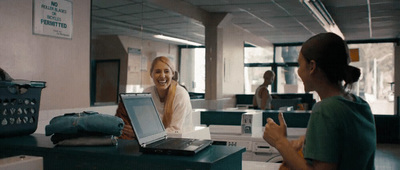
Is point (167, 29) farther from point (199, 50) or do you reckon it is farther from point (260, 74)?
point (260, 74)

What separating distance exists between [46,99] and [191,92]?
4074mm

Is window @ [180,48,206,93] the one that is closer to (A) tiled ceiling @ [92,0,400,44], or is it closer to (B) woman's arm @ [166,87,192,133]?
(A) tiled ceiling @ [92,0,400,44]

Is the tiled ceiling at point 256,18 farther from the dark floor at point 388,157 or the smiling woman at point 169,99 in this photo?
the dark floor at point 388,157

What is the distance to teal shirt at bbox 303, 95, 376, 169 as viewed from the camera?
4.49ft

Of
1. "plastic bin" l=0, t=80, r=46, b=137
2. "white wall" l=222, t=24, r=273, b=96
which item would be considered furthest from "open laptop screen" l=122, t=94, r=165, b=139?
"white wall" l=222, t=24, r=273, b=96

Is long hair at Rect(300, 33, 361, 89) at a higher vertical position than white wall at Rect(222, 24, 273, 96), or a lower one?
lower

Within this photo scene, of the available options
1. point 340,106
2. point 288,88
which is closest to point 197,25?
point 288,88

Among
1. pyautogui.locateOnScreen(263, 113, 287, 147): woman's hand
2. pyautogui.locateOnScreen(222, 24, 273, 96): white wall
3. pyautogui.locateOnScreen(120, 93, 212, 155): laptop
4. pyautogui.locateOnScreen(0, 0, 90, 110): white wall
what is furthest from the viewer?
pyautogui.locateOnScreen(222, 24, 273, 96): white wall

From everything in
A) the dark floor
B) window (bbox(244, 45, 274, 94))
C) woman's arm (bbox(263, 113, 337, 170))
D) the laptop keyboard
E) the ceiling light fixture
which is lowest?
the dark floor

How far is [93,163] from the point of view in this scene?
76.9 inches

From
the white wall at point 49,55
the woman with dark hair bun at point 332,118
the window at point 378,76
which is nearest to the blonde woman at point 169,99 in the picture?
the white wall at point 49,55

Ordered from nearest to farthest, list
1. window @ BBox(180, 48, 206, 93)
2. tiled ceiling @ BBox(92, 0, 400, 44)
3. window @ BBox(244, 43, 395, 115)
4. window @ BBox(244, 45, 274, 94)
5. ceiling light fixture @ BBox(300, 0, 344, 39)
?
1. tiled ceiling @ BBox(92, 0, 400, 44)
2. ceiling light fixture @ BBox(300, 0, 344, 39)
3. window @ BBox(180, 48, 206, 93)
4. window @ BBox(244, 45, 274, 94)
5. window @ BBox(244, 43, 395, 115)

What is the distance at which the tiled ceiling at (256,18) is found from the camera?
19.0 ft

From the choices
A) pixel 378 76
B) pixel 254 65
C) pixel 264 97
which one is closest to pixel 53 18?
pixel 264 97
